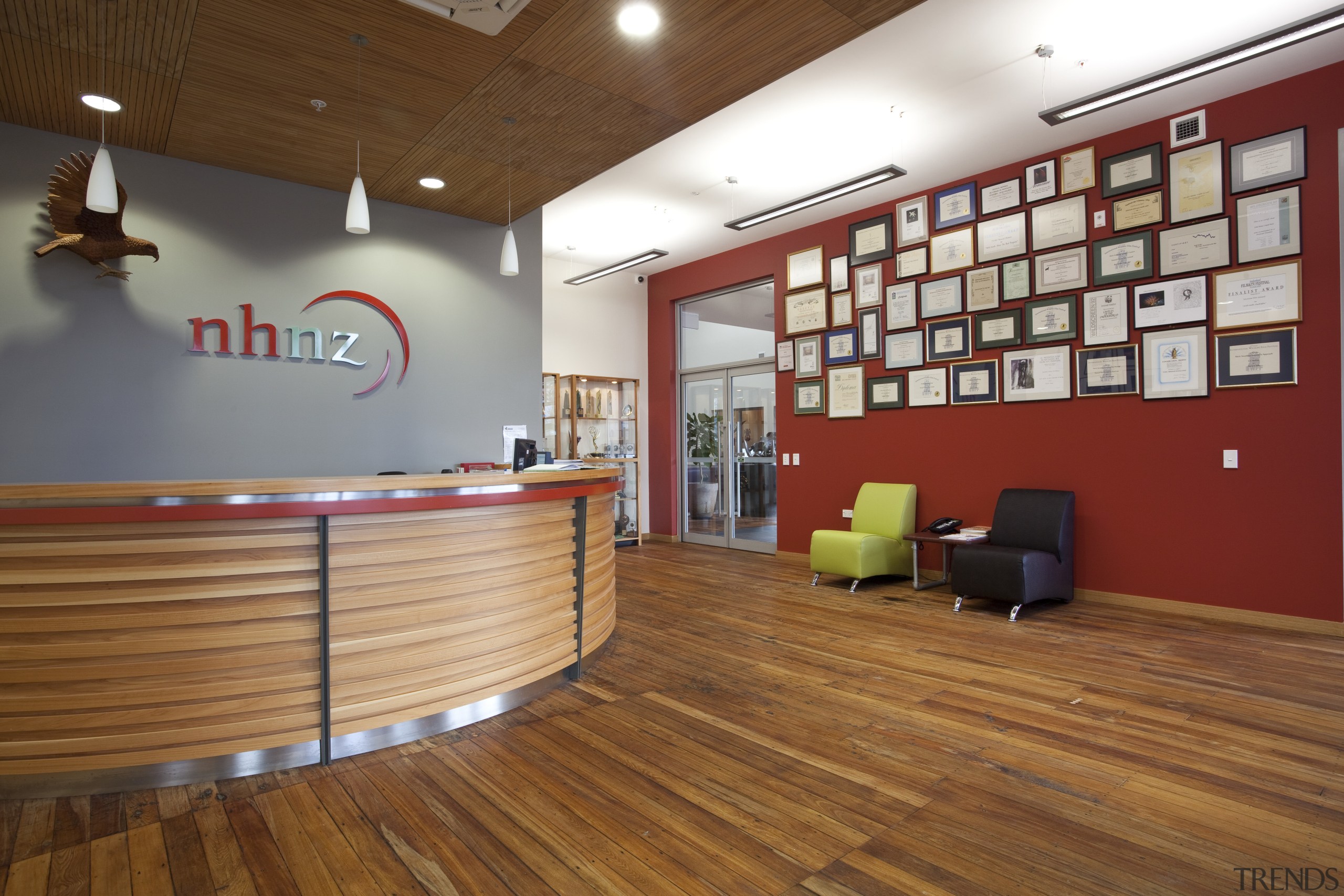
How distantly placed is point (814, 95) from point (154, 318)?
4.75m

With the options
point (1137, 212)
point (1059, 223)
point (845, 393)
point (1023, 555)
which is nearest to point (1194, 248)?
point (1137, 212)

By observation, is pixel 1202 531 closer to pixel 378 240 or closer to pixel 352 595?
pixel 352 595

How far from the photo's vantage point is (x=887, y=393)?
6.98 m

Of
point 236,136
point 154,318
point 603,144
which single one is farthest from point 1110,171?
point 154,318

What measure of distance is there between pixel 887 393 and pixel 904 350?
0.44 metres

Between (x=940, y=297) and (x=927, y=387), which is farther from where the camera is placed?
(x=927, y=387)

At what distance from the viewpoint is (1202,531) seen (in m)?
5.09

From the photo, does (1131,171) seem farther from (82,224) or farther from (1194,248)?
(82,224)

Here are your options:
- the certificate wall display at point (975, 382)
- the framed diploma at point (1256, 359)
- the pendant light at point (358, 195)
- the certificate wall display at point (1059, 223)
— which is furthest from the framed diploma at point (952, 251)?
the pendant light at point (358, 195)

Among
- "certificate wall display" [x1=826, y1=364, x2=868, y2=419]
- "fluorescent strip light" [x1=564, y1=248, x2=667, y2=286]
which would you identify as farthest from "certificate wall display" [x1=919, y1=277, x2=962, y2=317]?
"fluorescent strip light" [x1=564, y1=248, x2=667, y2=286]

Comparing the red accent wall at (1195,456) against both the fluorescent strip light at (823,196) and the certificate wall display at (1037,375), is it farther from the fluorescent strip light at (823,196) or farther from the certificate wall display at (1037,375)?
the fluorescent strip light at (823,196)

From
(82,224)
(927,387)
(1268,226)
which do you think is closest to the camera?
(82,224)

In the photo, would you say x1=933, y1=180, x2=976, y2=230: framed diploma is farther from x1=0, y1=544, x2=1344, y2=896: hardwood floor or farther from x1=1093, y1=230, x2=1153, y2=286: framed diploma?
x1=0, y1=544, x2=1344, y2=896: hardwood floor

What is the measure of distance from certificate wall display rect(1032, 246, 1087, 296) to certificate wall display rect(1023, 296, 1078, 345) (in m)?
0.09
